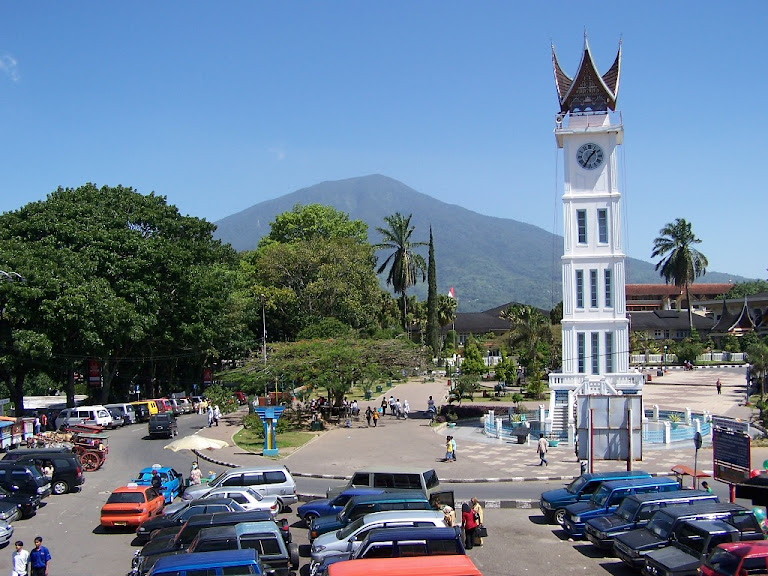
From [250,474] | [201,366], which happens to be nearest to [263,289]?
[201,366]

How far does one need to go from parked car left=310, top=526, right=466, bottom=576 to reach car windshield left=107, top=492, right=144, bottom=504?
940cm

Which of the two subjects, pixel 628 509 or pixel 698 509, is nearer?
pixel 698 509

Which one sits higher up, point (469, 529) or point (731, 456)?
point (731, 456)

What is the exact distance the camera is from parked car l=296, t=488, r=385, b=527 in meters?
21.3

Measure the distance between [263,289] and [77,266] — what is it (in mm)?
24097

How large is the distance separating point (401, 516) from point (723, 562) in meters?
6.33

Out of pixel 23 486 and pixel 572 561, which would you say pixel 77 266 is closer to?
pixel 23 486

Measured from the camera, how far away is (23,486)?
25.5 metres

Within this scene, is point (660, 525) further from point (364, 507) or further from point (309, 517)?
point (309, 517)

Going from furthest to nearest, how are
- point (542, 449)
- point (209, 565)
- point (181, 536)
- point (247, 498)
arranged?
point (542, 449) → point (247, 498) → point (181, 536) → point (209, 565)

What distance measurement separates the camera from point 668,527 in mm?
17172

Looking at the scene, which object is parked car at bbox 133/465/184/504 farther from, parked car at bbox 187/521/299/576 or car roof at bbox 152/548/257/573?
car roof at bbox 152/548/257/573

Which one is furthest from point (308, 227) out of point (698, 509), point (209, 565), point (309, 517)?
point (209, 565)

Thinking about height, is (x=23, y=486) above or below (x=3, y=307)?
below
